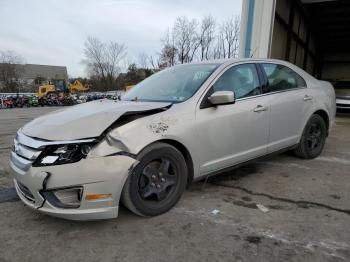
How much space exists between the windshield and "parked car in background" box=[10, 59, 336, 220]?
2 cm

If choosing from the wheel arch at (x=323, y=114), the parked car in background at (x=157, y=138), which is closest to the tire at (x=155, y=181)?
the parked car in background at (x=157, y=138)

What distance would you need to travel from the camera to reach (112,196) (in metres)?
2.47

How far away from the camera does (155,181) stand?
2803mm

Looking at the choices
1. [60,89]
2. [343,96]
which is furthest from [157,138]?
[60,89]

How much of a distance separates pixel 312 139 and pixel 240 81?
6.39 feet

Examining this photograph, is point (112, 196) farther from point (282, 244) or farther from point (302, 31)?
point (302, 31)

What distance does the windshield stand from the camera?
3.26 meters

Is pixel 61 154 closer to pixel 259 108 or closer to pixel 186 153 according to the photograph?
pixel 186 153

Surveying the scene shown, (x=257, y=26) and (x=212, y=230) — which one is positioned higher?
(x=257, y=26)

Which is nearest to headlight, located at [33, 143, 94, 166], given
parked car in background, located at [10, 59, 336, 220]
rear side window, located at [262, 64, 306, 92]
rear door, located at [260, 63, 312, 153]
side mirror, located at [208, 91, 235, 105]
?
parked car in background, located at [10, 59, 336, 220]

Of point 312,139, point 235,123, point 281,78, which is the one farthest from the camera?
point 312,139

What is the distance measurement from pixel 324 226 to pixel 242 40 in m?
7.54

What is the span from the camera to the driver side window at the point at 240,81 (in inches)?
133

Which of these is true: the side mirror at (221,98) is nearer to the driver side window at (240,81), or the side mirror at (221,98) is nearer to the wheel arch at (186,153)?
the driver side window at (240,81)
